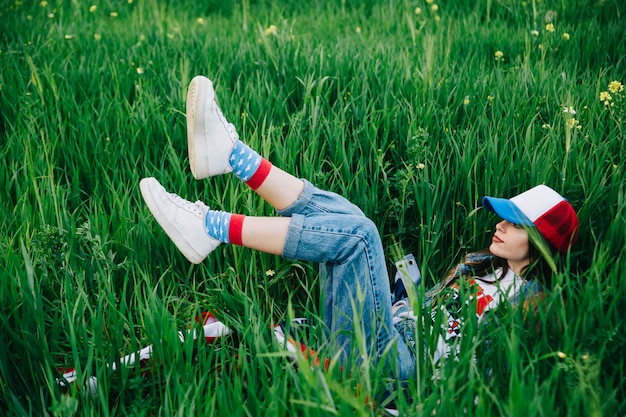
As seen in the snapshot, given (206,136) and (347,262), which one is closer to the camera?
(347,262)

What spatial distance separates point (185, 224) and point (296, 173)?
2.17 feet

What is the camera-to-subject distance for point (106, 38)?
3988 mm

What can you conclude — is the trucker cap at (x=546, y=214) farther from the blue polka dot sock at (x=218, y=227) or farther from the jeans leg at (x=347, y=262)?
the blue polka dot sock at (x=218, y=227)

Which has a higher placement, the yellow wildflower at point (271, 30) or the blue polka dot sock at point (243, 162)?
the yellow wildflower at point (271, 30)

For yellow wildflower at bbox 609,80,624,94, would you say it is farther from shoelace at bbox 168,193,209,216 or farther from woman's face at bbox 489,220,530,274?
shoelace at bbox 168,193,209,216

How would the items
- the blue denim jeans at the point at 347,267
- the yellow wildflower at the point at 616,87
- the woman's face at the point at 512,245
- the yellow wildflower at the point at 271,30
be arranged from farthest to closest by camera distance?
the yellow wildflower at the point at 271,30 → the yellow wildflower at the point at 616,87 → the woman's face at the point at 512,245 → the blue denim jeans at the point at 347,267

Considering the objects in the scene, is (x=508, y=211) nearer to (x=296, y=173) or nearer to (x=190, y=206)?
(x=296, y=173)

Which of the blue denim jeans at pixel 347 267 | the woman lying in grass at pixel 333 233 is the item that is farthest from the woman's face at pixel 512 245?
the blue denim jeans at pixel 347 267

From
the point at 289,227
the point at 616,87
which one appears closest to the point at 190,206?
the point at 289,227

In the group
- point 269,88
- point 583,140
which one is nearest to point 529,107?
point 583,140

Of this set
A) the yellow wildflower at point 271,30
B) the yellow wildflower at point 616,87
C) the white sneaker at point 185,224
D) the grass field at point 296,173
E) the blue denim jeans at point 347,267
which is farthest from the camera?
the yellow wildflower at point 271,30

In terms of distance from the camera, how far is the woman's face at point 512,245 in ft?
7.24

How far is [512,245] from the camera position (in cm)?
222

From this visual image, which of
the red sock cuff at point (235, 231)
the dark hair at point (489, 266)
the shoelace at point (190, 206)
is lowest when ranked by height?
the dark hair at point (489, 266)
